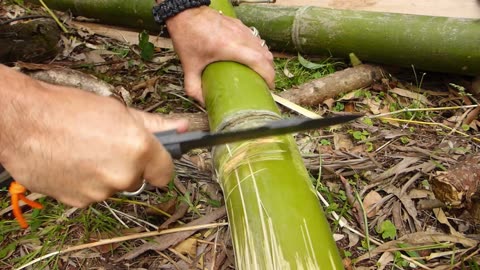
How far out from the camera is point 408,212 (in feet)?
6.90

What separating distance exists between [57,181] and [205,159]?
38.8 inches

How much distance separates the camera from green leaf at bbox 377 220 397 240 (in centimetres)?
203

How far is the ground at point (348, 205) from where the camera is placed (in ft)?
6.52

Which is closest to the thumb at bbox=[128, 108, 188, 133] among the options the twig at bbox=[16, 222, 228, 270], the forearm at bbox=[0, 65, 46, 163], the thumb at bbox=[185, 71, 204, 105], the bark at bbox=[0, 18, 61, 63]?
the forearm at bbox=[0, 65, 46, 163]

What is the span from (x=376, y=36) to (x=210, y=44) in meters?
1.04

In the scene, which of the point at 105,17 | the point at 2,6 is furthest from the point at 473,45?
the point at 2,6

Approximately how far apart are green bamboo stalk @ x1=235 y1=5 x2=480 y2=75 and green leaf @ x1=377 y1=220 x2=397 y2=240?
106cm

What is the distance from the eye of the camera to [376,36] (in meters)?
2.76

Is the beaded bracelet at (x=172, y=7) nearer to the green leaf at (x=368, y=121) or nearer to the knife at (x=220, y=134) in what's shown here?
the green leaf at (x=368, y=121)

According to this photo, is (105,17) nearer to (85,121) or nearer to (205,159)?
(205,159)

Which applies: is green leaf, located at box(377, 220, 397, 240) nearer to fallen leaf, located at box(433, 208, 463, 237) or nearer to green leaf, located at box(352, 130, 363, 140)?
fallen leaf, located at box(433, 208, 463, 237)

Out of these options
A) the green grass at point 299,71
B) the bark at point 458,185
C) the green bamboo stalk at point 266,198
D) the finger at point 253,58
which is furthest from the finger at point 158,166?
the green grass at point 299,71

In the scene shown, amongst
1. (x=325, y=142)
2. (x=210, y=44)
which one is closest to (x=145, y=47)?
(x=210, y=44)

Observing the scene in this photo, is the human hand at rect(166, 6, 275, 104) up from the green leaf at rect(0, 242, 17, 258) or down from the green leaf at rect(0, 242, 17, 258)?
up
